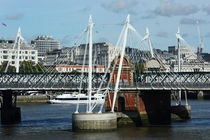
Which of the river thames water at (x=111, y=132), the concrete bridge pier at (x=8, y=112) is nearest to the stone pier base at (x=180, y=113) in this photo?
the river thames water at (x=111, y=132)

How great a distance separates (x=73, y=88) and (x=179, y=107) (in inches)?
917

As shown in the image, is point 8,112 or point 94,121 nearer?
point 94,121

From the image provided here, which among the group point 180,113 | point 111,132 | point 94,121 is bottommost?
point 111,132

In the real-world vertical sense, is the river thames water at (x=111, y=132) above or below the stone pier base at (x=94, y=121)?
below

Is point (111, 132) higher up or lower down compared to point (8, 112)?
lower down

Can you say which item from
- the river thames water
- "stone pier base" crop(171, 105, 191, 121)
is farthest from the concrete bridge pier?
"stone pier base" crop(171, 105, 191, 121)

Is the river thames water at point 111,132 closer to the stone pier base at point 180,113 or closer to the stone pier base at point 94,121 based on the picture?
the stone pier base at point 94,121

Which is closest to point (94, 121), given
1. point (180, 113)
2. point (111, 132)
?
point (111, 132)

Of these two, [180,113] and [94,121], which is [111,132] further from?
[180,113]

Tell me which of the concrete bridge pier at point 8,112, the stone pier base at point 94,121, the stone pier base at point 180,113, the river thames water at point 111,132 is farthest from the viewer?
the stone pier base at point 180,113

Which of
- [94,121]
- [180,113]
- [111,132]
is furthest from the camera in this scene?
[180,113]

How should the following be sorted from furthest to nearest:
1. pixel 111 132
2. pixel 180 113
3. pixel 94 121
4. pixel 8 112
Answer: pixel 180 113, pixel 8 112, pixel 111 132, pixel 94 121

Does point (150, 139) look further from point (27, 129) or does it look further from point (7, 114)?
point (7, 114)

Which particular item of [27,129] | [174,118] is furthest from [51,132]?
[174,118]
